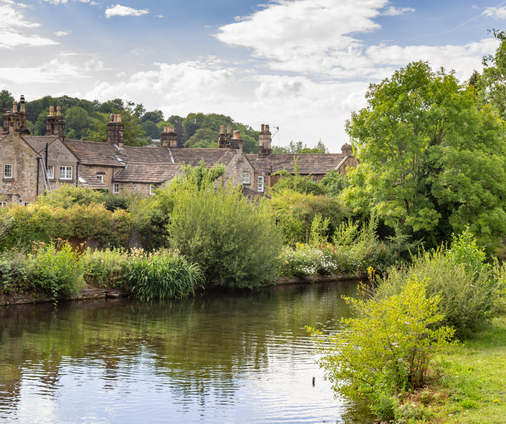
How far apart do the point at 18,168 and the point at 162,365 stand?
34.5 metres

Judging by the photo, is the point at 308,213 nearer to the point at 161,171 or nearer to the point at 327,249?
the point at 327,249

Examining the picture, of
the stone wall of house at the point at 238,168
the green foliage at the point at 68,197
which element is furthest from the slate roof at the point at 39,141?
the stone wall of house at the point at 238,168

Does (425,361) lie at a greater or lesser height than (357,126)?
lesser

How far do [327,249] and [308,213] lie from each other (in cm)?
379

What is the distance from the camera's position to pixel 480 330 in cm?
1435

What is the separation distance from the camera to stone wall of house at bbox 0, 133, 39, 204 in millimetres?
42938

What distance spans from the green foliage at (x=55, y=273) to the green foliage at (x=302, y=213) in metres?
15.3

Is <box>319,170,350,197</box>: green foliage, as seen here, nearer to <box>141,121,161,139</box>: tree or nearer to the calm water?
the calm water

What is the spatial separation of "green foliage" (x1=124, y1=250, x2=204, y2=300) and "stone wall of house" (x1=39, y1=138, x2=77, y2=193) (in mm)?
22731

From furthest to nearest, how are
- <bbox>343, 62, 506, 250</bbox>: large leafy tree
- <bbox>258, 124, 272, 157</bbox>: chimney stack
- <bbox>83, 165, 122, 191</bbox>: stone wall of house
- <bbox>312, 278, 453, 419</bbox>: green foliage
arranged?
<bbox>258, 124, 272, 157</bbox>: chimney stack → <bbox>83, 165, 122, 191</bbox>: stone wall of house → <bbox>343, 62, 506, 250</bbox>: large leafy tree → <bbox>312, 278, 453, 419</bbox>: green foliage

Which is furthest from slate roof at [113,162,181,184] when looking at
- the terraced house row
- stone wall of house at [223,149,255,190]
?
stone wall of house at [223,149,255,190]

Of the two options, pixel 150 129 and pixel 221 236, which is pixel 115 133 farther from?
pixel 150 129

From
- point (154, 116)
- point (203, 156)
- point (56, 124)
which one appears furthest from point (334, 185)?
point (154, 116)

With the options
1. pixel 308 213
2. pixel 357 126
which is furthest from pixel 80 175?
pixel 357 126
